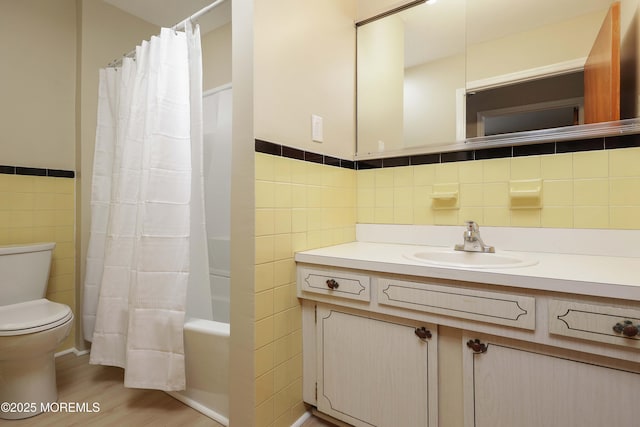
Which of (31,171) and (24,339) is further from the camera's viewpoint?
(31,171)

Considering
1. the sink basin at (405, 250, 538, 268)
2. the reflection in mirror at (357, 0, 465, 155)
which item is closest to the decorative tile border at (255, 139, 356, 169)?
the reflection in mirror at (357, 0, 465, 155)

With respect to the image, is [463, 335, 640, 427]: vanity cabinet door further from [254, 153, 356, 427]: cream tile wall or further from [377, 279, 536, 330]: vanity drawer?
[254, 153, 356, 427]: cream tile wall

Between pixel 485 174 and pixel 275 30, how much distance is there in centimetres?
109

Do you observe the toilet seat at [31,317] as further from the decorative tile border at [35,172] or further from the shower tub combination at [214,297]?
the decorative tile border at [35,172]

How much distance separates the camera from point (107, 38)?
2211mm

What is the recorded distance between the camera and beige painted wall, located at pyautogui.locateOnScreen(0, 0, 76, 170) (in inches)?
74.5

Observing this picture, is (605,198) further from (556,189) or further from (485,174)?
(485,174)

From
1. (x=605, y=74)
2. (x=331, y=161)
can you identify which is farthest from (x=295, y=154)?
(x=605, y=74)

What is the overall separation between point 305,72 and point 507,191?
3.37 feet

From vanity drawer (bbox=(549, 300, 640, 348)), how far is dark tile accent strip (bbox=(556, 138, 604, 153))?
0.74 m

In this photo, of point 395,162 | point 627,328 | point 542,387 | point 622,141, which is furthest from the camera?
point 395,162

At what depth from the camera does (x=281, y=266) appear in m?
1.29

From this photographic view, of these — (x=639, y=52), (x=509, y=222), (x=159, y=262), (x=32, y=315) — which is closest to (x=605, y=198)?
(x=509, y=222)

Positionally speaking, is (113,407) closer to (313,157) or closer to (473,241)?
(313,157)
